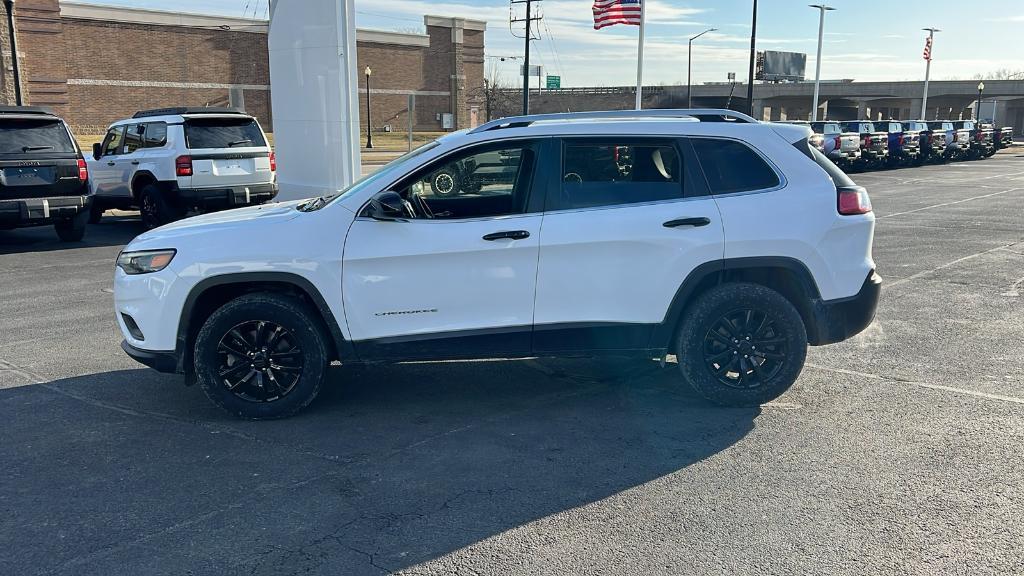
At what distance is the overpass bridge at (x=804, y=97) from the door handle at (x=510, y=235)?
80.4 metres

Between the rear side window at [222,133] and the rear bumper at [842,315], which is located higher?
the rear side window at [222,133]

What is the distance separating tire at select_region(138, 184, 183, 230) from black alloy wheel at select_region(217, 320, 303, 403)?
9537mm

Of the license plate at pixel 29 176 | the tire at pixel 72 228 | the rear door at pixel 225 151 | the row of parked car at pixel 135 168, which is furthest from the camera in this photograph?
the rear door at pixel 225 151

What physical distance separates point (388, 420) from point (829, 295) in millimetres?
2954

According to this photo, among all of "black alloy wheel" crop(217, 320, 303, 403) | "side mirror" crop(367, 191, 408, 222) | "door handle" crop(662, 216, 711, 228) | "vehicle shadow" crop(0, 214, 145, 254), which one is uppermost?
"side mirror" crop(367, 191, 408, 222)

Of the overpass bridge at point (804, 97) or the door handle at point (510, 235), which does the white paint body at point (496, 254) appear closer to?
the door handle at point (510, 235)

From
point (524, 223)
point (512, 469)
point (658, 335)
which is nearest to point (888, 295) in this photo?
point (658, 335)

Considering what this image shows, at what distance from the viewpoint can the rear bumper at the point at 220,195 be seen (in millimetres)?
13875

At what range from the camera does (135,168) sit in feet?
47.5

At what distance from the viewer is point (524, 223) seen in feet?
17.4

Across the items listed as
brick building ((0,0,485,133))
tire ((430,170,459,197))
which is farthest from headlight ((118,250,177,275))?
brick building ((0,0,485,133))

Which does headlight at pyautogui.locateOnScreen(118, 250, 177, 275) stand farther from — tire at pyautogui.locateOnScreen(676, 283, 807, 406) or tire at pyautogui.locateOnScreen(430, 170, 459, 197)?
tire at pyautogui.locateOnScreen(676, 283, 807, 406)

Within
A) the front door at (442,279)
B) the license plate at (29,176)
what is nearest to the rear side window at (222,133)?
the license plate at (29,176)

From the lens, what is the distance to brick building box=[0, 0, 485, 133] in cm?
4834
